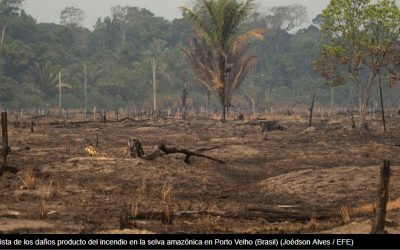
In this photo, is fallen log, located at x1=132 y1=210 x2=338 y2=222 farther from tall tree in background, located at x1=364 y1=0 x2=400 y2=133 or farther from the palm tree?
the palm tree

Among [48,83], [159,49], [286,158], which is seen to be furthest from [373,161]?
[159,49]

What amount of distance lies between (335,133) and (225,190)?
46.6 ft

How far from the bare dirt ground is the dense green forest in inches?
1273

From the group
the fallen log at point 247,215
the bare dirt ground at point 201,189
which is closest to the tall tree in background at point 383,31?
the bare dirt ground at point 201,189

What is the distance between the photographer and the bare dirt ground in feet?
30.1

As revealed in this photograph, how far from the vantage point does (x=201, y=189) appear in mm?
13711
